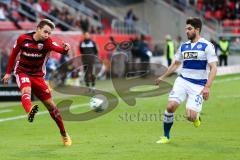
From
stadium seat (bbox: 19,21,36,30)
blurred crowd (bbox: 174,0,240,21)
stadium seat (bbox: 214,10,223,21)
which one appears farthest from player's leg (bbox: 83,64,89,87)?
stadium seat (bbox: 214,10,223,21)

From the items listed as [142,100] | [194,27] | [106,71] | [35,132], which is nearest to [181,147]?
[194,27]

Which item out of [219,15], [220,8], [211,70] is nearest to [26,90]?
[211,70]

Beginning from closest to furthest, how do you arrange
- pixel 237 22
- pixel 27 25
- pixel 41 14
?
pixel 27 25 → pixel 41 14 → pixel 237 22

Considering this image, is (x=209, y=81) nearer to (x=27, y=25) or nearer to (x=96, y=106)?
(x=96, y=106)

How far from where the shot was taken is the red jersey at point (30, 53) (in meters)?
12.7

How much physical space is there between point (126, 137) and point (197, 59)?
93.3 inches

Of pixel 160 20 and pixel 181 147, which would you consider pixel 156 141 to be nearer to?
pixel 181 147

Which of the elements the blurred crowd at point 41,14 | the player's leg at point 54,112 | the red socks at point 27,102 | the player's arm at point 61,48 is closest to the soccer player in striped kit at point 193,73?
the player's leg at point 54,112

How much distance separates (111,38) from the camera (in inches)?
1406

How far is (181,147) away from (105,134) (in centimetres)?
271

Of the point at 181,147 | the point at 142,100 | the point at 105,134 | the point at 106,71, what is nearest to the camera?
the point at 181,147

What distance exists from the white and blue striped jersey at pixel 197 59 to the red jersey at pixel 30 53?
2.25 meters

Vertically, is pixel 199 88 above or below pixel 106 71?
above

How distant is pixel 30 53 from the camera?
41.8 feet
